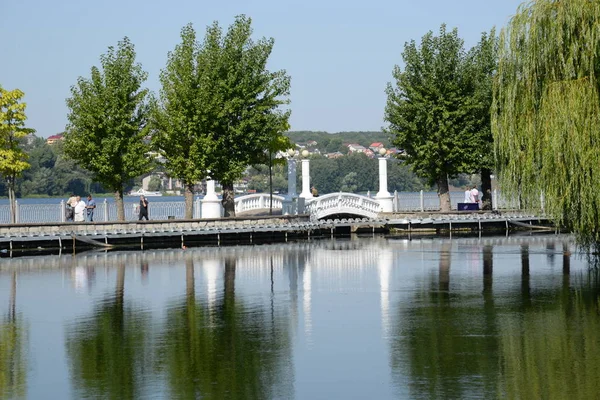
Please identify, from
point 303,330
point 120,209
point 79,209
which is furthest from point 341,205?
point 303,330

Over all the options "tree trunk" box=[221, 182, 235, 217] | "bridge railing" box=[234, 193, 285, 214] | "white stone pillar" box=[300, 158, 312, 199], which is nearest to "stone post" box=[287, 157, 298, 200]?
"white stone pillar" box=[300, 158, 312, 199]

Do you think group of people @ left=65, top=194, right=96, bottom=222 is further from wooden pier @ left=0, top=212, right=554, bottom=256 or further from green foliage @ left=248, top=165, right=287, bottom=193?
green foliage @ left=248, top=165, right=287, bottom=193

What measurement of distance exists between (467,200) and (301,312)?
129 ft

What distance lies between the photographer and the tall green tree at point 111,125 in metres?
47.8

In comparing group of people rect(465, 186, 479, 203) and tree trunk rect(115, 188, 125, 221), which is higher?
group of people rect(465, 186, 479, 203)

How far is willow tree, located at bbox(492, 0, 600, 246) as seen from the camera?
24359mm

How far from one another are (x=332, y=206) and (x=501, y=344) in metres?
37.2

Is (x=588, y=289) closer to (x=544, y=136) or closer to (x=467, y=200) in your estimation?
(x=544, y=136)

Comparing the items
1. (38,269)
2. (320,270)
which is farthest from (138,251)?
(320,270)

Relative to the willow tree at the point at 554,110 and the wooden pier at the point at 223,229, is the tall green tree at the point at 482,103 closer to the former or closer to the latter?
the wooden pier at the point at 223,229

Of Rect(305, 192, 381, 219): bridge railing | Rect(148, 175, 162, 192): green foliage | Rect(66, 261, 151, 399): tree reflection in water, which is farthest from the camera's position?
Rect(148, 175, 162, 192): green foliage

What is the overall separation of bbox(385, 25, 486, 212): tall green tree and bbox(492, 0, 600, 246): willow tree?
25.9 meters

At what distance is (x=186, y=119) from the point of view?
49.2 meters

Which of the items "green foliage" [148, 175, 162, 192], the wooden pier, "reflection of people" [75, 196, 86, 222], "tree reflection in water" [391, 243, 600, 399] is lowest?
"tree reflection in water" [391, 243, 600, 399]
